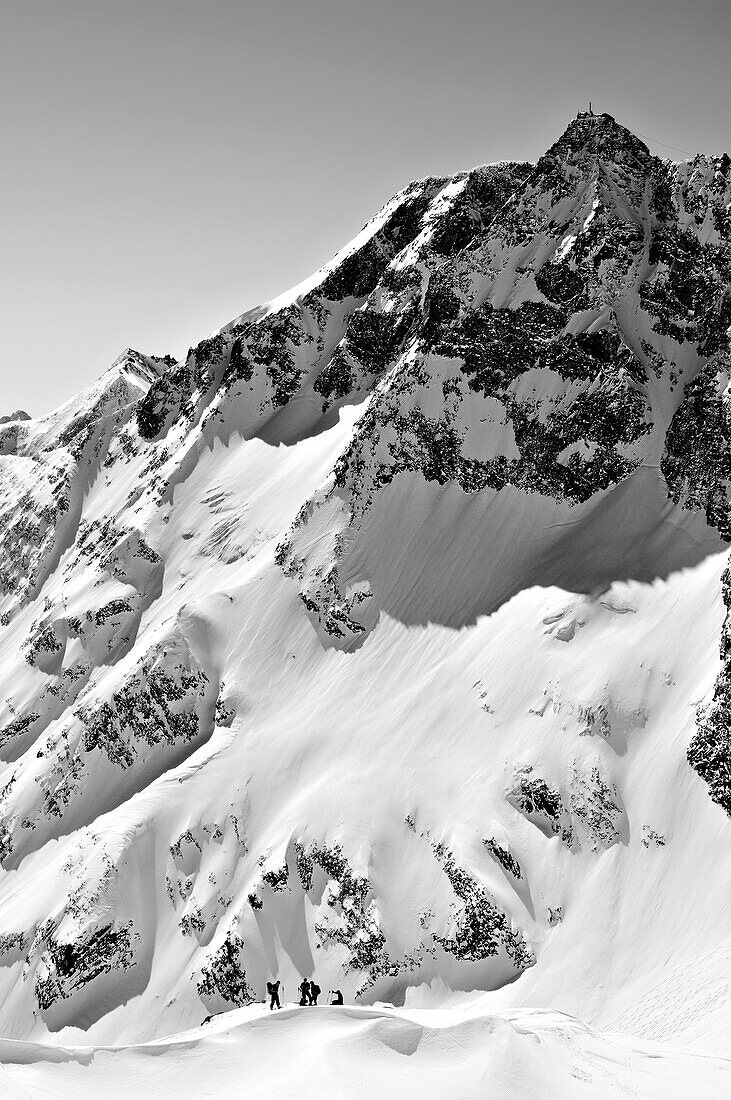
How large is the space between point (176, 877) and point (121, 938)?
5766mm

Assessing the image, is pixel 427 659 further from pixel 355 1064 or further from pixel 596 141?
pixel 596 141

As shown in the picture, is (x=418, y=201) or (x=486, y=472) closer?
(x=486, y=472)

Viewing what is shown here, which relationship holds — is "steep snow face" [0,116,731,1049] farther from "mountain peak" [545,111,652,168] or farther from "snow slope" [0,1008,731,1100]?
"snow slope" [0,1008,731,1100]

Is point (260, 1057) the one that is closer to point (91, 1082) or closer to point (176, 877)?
point (91, 1082)

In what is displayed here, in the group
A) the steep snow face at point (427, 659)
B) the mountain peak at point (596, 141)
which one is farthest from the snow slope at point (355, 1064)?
the mountain peak at point (596, 141)

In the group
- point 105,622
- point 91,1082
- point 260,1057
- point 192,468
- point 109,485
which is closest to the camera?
point 91,1082

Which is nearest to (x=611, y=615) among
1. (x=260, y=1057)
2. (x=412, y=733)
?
(x=412, y=733)

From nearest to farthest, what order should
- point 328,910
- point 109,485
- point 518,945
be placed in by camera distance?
point 518,945 → point 328,910 → point 109,485

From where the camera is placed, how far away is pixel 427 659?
63.5 meters

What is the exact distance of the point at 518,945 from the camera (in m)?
45.9

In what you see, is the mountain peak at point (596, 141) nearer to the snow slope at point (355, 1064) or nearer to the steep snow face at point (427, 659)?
the steep snow face at point (427, 659)

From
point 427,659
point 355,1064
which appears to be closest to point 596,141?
point 427,659

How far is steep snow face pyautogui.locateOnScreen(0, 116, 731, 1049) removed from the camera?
47.8 meters

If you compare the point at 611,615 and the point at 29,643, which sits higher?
the point at 611,615
